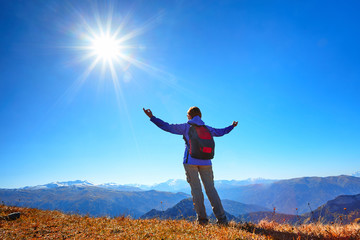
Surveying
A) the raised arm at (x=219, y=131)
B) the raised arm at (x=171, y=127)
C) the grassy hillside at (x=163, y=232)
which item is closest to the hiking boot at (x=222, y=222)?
the grassy hillside at (x=163, y=232)

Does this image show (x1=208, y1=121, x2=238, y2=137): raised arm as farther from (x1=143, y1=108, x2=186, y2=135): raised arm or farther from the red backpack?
(x1=143, y1=108, x2=186, y2=135): raised arm

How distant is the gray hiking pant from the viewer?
536cm

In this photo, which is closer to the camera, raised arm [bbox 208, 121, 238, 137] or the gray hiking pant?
the gray hiking pant

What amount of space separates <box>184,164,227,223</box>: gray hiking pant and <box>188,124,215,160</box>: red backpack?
42 cm

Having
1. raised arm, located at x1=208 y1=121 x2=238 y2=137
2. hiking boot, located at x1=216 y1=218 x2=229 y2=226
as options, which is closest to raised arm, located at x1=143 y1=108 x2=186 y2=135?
raised arm, located at x1=208 y1=121 x2=238 y2=137

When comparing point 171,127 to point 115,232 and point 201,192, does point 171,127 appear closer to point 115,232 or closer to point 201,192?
point 201,192

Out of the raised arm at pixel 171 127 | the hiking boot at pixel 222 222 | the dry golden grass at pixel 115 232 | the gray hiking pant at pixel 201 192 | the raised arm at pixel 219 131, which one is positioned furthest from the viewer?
A: the raised arm at pixel 219 131

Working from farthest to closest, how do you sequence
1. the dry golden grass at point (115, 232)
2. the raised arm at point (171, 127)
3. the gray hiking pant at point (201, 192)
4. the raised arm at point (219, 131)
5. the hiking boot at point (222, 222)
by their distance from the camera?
the raised arm at point (219, 131), the raised arm at point (171, 127), the gray hiking pant at point (201, 192), the hiking boot at point (222, 222), the dry golden grass at point (115, 232)

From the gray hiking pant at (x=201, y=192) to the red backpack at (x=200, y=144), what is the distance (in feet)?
1.39

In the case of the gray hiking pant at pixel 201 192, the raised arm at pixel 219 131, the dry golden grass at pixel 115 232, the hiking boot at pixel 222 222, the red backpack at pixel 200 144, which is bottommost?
the hiking boot at pixel 222 222

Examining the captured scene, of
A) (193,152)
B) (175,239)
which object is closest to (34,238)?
(175,239)

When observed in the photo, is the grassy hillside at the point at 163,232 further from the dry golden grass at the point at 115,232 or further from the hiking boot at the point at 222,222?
the hiking boot at the point at 222,222

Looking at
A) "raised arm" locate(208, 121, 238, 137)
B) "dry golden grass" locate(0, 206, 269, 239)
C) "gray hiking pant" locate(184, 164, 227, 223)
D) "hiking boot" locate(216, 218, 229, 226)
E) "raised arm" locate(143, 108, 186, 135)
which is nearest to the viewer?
"dry golden grass" locate(0, 206, 269, 239)

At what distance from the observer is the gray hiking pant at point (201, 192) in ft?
17.6
